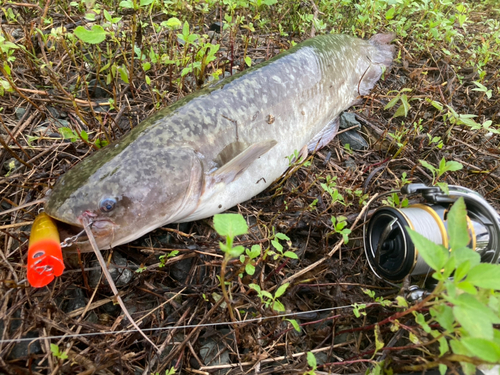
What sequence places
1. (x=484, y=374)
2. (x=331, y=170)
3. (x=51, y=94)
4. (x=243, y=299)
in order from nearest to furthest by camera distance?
(x=484, y=374) < (x=243, y=299) < (x=51, y=94) < (x=331, y=170)

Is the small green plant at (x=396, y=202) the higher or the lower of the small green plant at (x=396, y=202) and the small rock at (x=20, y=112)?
the lower

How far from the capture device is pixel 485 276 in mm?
1286

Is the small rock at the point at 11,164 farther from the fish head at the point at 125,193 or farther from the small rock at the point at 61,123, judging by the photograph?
the fish head at the point at 125,193

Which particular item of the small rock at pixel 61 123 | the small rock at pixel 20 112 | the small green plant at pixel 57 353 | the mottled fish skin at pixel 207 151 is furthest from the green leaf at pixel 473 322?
the small rock at pixel 20 112

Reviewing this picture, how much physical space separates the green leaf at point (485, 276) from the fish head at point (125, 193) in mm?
1660

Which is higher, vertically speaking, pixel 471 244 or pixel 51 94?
pixel 51 94

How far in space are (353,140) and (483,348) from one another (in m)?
2.54

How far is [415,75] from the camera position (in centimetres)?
409

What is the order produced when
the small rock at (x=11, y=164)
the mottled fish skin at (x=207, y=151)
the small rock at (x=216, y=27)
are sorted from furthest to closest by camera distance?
the small rock at (x=216, y=27) → the small rock at (x=11, y=164) → the mottled fish skin at (x=207, y=151)

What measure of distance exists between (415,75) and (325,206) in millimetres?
2545

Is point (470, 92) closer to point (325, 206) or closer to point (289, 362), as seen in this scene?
point (325, 206)

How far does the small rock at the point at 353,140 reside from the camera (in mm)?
3434

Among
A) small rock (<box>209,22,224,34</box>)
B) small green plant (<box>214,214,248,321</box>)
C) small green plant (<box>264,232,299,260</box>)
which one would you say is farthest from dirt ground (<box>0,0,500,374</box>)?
small rock (<box>209,22,224,34</box>)

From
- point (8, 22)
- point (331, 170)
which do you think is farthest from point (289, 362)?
point (8, 22)
